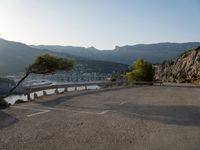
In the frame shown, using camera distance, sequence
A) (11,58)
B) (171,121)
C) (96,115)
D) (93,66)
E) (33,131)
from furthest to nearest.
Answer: (93,66) → (11,58) → (96,115) → (171,121) → (33,131)

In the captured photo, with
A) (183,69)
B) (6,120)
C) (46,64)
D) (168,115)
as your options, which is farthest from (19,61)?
(168,115)

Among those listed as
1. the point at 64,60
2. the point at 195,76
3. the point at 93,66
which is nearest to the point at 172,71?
the point at 195,76

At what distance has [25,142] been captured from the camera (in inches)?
306

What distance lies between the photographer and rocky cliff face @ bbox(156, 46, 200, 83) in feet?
233

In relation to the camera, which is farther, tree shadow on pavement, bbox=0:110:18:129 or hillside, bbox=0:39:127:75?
hillside, bbox=0:39:127:75

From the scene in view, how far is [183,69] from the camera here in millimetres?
79500

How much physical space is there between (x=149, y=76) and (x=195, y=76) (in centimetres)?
1038

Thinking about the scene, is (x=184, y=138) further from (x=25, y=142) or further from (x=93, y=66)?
(x=93, y=66)

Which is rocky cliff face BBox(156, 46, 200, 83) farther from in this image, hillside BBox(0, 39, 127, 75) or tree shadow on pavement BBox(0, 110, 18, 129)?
tree shadow on pavement BBox(0, 110, 18, 129)

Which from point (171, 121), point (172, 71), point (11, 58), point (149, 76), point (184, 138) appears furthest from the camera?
point (11, 58)

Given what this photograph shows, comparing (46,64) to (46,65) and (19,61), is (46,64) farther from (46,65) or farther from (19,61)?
(19,61)

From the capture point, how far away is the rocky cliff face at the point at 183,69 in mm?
70875

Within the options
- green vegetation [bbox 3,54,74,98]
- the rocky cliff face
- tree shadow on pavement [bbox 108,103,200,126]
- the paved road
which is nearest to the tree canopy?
green vegetation [bbox 3,54,74,98]

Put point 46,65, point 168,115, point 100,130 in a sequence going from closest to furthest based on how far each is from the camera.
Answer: point 100,130
point 168,115
point 46,65
